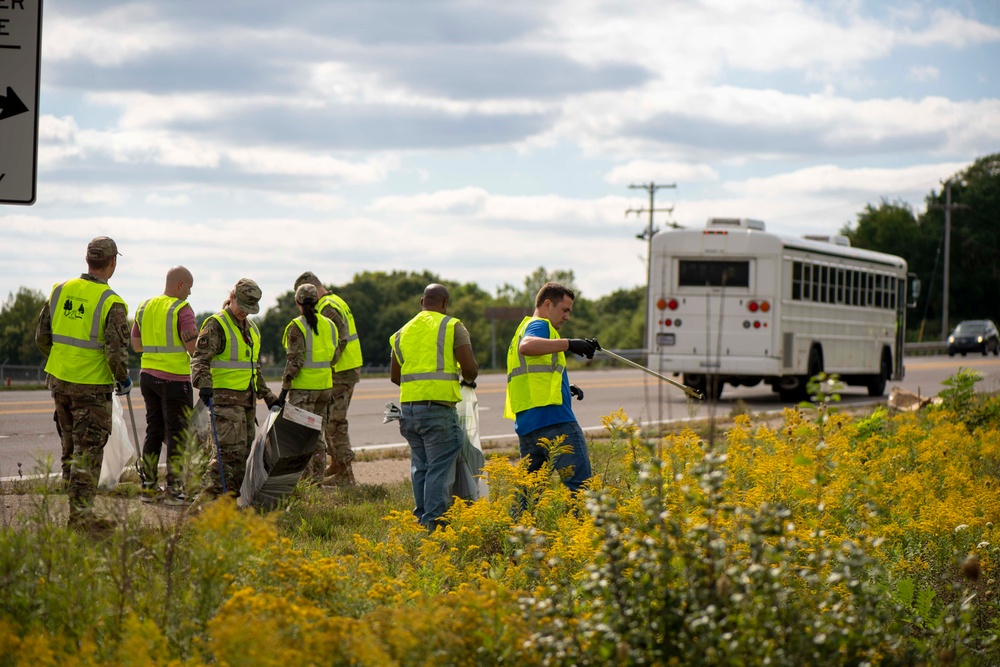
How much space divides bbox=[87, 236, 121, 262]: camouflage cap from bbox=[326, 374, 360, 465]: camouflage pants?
308 cm

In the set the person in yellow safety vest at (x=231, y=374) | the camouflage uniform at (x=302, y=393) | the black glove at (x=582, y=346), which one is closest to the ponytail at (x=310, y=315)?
the camouflage uniform at (x=302, y=393)

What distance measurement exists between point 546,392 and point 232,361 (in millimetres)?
2676

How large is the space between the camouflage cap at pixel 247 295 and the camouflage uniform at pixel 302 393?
2.30 feet

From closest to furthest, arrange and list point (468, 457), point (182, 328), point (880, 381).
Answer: point (468, 457) → point (182, 328) → point (880, 381)

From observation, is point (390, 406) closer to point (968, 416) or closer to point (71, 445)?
point (71, 445)

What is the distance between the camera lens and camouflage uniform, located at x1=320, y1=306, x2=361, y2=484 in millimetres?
10727

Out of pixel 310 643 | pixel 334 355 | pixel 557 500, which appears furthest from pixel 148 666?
pixel 334 355

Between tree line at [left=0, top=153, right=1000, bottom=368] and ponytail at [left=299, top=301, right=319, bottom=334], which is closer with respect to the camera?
ponytail at [left=299, top=301, right=319, bottom=334]

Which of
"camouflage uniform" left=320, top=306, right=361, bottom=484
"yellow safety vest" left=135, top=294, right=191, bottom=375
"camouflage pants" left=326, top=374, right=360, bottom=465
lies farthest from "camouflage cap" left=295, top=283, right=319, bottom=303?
"camouflage pants" left=326, top=374, right=360, bottom=465

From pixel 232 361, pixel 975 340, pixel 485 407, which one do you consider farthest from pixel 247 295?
pixel 975 340

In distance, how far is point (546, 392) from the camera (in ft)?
26.4

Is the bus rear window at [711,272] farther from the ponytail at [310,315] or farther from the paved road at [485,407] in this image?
the ponytail at [310,315]

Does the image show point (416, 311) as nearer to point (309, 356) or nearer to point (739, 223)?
point (739, 223)

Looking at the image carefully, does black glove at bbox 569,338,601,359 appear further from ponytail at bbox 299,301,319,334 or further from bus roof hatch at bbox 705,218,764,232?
bus roof hatch at bbox 705,218,764,232
